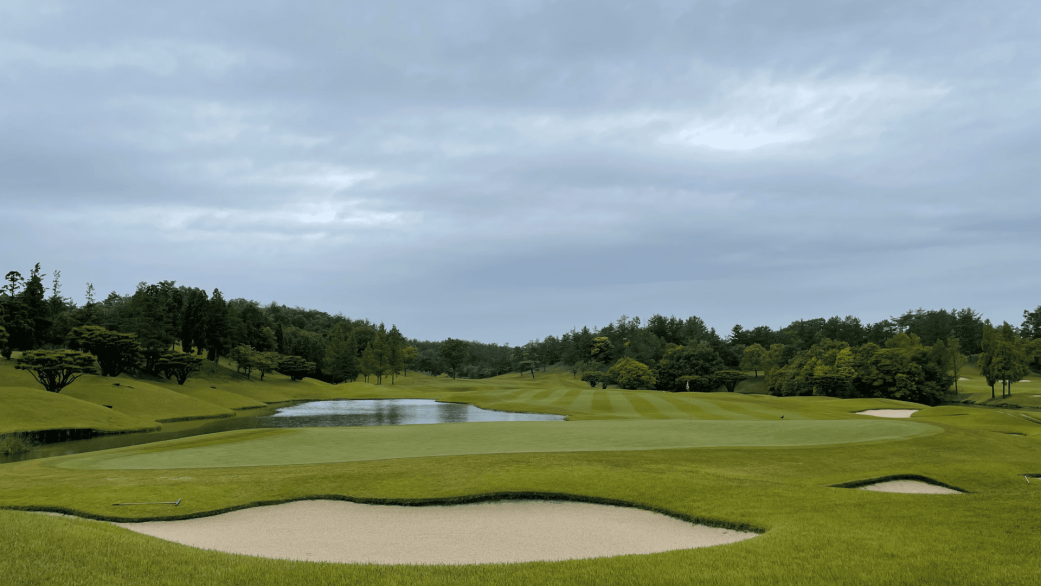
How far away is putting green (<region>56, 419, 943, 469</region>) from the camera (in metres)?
20.0

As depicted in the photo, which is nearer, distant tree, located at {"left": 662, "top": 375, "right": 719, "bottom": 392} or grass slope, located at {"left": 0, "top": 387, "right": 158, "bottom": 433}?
grass slope, located at {"left": 0, "top": 387, "right": 158, "bottom": 433}

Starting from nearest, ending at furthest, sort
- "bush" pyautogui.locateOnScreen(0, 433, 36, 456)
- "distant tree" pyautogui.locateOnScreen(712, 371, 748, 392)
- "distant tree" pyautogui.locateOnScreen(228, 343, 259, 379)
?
"bush" pyautogui.locateOnScreen(0, 433, 36, 456)
"distant tree" pyautogui.locateOnScreen(228, 343, 259, 379)
"distant tree" pyautogui.locateOnScreen(712, 371, 748, 392)

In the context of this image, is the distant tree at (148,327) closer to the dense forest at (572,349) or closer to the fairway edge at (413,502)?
the dense forest at (572,349)

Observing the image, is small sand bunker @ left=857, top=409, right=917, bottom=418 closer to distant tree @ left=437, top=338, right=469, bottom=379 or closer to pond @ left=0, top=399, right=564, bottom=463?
pond @ left=0, top=399, right=564, bottom=463

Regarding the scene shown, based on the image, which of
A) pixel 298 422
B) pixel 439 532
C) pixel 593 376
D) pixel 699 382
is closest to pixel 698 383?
pixel 699 382

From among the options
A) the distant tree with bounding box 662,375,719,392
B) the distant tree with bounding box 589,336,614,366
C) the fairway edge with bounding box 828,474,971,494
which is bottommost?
the distant tree with bounding box 662,375,719,392

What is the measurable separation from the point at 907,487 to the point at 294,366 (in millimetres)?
90030

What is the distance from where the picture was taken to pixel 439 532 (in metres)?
10.8

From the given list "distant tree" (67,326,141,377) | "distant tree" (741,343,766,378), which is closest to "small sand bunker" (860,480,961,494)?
"distant tree" (67,326,141,377)

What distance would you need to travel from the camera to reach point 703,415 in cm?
3956

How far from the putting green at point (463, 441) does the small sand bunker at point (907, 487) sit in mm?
5093

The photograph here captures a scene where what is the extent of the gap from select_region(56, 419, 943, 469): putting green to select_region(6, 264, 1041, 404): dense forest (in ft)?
95.2

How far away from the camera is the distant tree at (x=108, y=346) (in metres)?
53.9

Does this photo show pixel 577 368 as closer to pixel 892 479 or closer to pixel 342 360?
pixel 342 360
